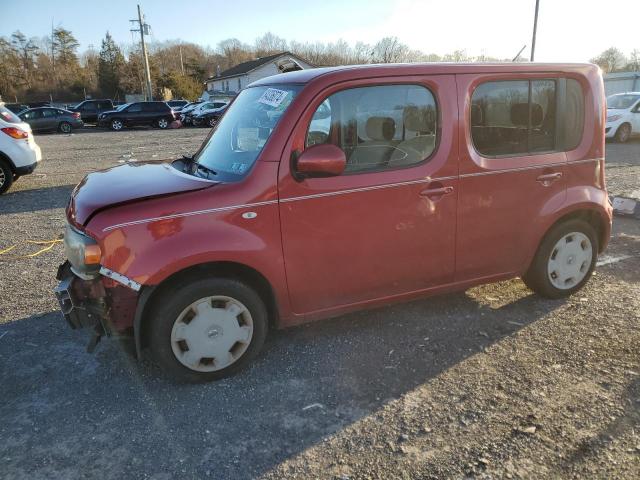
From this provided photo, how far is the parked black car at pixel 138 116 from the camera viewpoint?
95.2 ft

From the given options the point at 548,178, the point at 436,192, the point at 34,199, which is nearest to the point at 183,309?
the point at 436,192

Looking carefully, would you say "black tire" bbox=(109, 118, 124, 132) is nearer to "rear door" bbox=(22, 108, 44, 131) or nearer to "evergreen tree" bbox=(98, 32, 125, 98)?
"rear door" bbox=(22, 108, 44, 131)

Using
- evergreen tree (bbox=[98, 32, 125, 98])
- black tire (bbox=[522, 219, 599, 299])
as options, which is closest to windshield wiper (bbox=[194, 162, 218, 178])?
black tire (bbox=[522, 219, 599, 299])

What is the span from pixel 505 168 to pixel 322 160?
1.56 m

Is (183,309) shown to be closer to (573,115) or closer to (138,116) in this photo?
(573,115)

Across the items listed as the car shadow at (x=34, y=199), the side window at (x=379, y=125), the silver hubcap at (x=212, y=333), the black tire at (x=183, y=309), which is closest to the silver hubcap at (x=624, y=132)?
the side window at (x=379, y=125)

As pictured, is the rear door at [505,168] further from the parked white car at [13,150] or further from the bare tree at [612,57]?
the bare tree at [612,57]

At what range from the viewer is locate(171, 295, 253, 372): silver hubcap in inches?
121

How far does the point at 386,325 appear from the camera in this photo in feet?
12.9

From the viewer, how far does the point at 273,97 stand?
136 inches

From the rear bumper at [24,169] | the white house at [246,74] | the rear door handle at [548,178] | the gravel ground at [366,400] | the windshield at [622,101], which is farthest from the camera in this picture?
the white house at [246,74]

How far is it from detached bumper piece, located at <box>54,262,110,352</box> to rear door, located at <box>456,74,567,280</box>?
2502mm

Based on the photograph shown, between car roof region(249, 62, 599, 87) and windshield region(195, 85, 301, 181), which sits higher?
car roof region(249, 62, 599, 87)

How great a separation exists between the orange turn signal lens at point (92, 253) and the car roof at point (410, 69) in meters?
1.68
